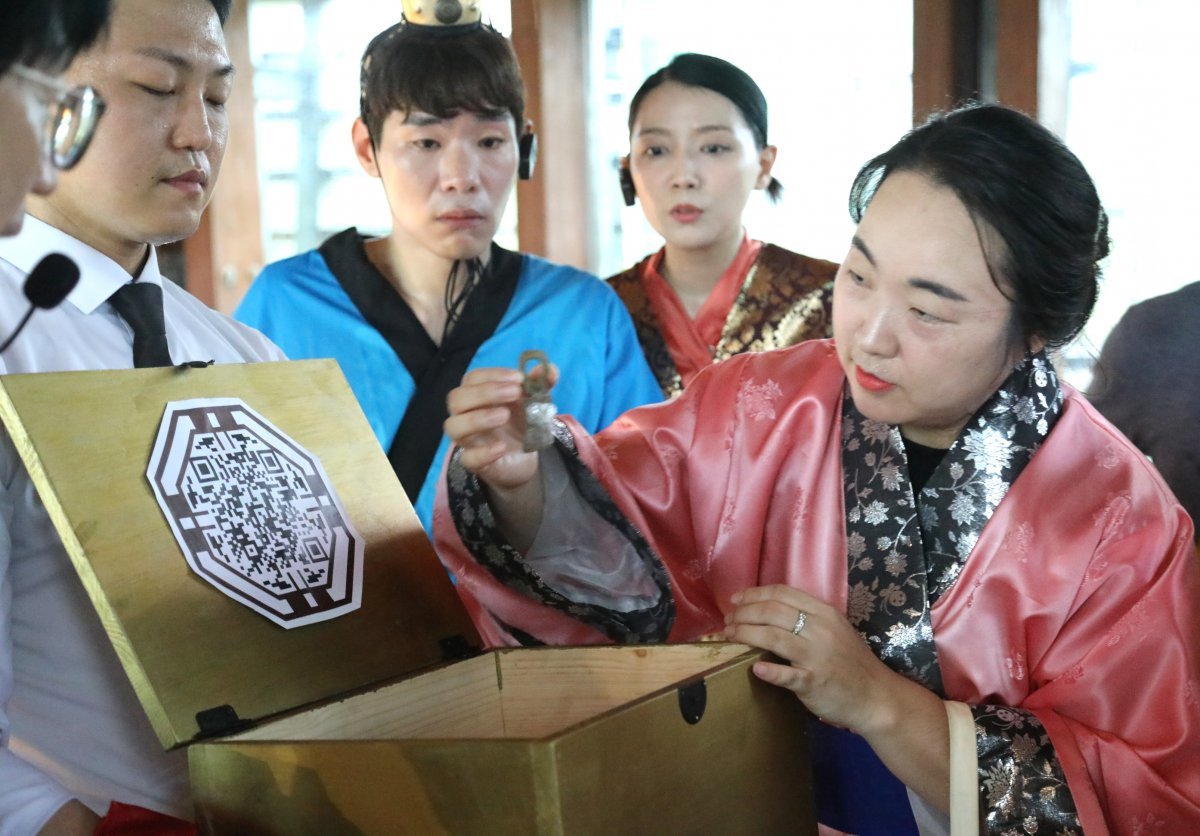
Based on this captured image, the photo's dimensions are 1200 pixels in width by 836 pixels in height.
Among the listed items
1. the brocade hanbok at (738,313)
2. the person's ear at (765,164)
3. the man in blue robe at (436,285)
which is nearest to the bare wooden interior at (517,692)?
the man in blue robe at (436,285)

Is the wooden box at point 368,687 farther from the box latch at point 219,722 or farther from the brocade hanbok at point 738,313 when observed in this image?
the brocade hanbok at point 738,313

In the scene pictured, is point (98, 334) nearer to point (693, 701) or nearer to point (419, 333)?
point (693, 701)

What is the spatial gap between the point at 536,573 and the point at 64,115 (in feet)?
2.68

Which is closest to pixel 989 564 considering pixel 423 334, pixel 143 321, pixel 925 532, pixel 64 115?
pixel 925 532

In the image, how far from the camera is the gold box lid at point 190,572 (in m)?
1.04

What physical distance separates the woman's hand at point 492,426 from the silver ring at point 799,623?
346mm

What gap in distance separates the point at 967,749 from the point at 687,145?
1761mm

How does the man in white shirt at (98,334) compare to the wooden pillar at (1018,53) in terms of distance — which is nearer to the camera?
the man in white shirt at (98,334)

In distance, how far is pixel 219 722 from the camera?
1069 millimetres

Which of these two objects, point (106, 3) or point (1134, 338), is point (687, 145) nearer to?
point (1134, 338)

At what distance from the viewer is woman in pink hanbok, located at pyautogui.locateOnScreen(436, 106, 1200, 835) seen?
1298 mm

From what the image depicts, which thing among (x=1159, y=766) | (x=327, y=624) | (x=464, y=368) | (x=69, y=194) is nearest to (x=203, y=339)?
(x=69, y=194)


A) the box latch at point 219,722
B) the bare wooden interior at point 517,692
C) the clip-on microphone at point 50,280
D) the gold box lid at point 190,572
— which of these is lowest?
the bare wooden interior at point 517,692

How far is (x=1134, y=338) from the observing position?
2.20 meters
